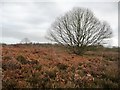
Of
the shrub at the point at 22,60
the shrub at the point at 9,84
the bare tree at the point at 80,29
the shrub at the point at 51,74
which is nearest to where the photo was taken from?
the shrub at the point at 9,84

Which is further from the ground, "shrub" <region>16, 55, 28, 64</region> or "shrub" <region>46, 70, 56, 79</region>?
"shrub" <region>16, 55, 28, 64</region>

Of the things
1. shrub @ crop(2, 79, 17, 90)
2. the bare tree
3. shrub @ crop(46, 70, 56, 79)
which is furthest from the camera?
the bare tree

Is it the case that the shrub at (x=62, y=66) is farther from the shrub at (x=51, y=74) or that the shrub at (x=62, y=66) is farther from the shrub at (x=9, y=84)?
the shrub at (x=9, y=84)

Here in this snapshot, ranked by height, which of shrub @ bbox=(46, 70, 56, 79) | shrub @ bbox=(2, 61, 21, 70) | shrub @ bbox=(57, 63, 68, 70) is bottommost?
shrub @ bbox=(46, 70, 56, 79)

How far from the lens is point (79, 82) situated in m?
11.1

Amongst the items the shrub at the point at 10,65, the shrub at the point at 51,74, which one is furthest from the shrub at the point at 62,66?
the shrub at the point at 10,65

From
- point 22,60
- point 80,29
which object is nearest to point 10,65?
point 22,60

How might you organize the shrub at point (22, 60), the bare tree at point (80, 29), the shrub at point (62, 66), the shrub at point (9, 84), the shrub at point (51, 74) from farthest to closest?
the bare tree at point (80, 29) < the shrub at point (22, 60) < the shrub at point (62, 66) < the shrub at point (51, 74) < the shrub at point (9, 84)

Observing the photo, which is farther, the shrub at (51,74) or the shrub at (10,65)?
the shrub at (10,65)

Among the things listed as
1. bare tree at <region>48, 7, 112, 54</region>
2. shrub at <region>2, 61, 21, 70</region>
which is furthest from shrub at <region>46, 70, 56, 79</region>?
bare tree at <region>48, 7, 112, 54</region>

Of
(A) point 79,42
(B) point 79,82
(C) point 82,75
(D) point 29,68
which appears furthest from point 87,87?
(A) point 79,42

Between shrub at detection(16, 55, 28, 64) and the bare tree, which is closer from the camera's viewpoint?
shrub at detection(16, 55, 28, 64)

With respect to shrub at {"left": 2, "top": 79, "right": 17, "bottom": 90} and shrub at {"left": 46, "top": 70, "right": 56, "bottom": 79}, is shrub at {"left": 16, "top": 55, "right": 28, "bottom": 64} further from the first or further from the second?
shrub at {"left": 2, "top": 79, "right": 17, "bottom": 90}

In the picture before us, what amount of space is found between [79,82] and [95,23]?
18806mm
